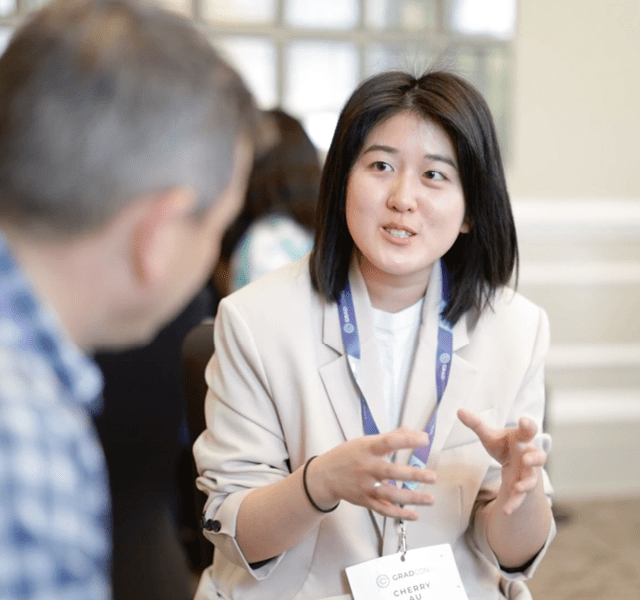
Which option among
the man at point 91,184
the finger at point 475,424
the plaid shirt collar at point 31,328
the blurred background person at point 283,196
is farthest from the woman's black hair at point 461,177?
the blurred background person at point 283,196

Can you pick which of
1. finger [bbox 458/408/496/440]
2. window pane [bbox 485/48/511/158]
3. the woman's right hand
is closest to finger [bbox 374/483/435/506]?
the woman's right hand

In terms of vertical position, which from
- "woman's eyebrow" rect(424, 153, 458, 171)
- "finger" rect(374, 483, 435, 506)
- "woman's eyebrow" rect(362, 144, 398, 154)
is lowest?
"finger" rect(374, 483, 435, 506)

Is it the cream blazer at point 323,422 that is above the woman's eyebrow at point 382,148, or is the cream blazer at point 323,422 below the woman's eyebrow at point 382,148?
below

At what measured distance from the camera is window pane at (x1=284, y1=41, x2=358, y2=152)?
3.95m

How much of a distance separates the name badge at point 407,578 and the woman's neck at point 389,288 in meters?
0.45

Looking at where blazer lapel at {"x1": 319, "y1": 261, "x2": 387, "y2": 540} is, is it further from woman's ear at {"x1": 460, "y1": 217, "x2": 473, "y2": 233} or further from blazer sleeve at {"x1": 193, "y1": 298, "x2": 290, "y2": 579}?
woman's ear at {"x1": 460, "y1": 217, "x2": 473, "y2": 233}

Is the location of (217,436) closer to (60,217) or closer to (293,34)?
(60,217)

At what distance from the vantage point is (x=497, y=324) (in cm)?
165

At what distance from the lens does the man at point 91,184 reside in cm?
77

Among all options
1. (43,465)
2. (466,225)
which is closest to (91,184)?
(43,465)

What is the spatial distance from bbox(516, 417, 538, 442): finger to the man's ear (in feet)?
2.34

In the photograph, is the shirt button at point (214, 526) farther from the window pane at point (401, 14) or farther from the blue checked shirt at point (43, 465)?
the window pane at point (401, 14)

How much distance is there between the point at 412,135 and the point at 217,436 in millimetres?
630

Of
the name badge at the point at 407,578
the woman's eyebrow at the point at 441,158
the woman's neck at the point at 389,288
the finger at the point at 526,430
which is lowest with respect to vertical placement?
the name badge at the point at 407,578
